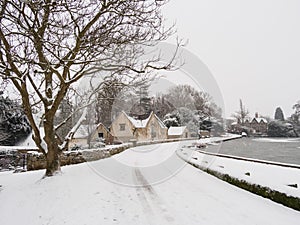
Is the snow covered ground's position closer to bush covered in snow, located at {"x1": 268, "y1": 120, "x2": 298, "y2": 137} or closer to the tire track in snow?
the tire track in snow

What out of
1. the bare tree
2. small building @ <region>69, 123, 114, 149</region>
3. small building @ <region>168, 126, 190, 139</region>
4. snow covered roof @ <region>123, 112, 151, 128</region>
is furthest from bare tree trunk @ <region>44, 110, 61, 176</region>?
small building @ <region>168, 126, 190, 139</region>

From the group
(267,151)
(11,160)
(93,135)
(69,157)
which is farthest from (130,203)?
(93,135)

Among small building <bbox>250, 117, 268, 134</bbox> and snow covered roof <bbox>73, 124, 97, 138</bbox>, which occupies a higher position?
small building <bbox>250, 117, 268, 134</bbox>

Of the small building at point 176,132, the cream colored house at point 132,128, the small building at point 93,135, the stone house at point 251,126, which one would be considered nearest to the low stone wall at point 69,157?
the small building at point 93,135

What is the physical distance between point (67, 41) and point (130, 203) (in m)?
5.66

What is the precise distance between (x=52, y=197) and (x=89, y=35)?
15.8 feet

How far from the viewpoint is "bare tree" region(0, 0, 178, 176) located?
24.4ft

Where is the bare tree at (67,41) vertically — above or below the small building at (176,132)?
above

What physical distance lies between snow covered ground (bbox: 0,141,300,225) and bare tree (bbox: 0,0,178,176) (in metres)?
1.64

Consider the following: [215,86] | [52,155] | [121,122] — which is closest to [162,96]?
[121,122]

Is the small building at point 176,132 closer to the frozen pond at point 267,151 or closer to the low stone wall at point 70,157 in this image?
the frozen pond at point 267,151

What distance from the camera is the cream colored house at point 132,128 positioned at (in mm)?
33188

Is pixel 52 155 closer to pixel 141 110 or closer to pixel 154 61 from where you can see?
pixel 154 61

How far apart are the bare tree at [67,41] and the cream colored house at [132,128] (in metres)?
24.3
